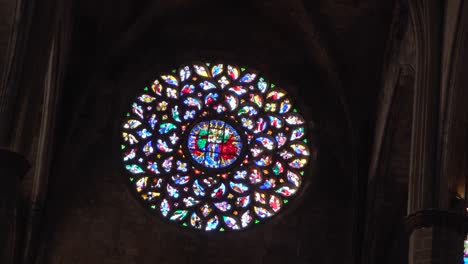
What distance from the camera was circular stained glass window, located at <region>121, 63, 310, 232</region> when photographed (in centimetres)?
2069

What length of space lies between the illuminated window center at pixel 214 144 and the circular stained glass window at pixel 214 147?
0.06 feet

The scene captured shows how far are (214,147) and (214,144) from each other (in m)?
0.06

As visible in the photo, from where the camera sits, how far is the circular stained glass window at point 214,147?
67.9 ft

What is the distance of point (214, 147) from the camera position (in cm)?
2139

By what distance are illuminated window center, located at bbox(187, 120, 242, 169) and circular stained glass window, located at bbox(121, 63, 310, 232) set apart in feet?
0.06
